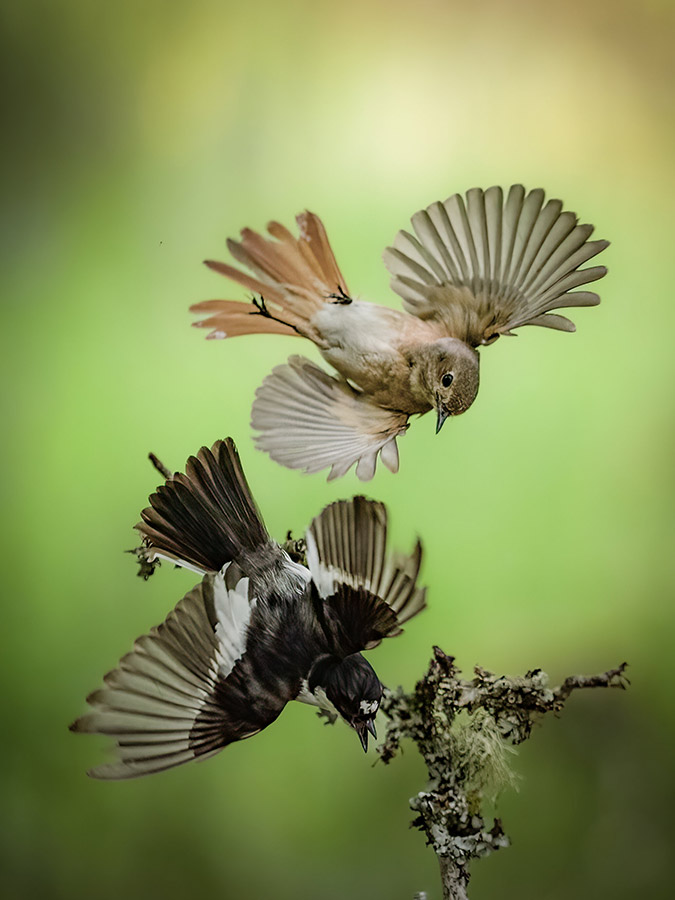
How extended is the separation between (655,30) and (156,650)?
1.30 metres

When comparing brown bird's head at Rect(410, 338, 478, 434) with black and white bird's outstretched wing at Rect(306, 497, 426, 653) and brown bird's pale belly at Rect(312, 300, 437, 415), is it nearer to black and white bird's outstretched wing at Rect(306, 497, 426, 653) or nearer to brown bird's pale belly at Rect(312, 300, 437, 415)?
brown bird's pale belly at Rect(312, 300, 437, 415)

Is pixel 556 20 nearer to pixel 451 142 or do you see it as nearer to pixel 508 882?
pixel 451 142

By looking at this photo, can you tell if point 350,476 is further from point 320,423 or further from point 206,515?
point 206,515

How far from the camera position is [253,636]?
1.36 m

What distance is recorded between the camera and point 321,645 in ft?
4.46

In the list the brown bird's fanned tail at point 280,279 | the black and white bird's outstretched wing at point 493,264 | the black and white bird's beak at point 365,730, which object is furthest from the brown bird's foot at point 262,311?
the black and white bird's beak at point 365,730

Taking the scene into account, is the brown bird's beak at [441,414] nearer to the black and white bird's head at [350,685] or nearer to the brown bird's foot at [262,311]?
the brown bird's foot at [262,311]

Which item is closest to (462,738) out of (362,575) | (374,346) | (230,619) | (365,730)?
(365,730)

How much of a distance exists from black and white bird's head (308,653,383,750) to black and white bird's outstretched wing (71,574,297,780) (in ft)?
0.18

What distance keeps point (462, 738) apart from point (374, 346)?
636mm

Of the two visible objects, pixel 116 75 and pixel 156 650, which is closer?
pixel 156 650

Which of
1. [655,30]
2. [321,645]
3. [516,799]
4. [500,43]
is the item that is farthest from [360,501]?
[655,30]

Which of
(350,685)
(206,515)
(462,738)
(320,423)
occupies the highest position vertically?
(320,423)

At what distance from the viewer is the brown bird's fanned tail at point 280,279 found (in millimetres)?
1425
